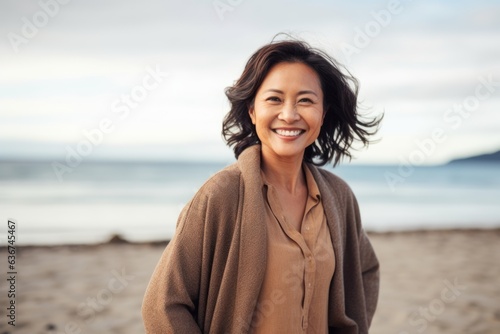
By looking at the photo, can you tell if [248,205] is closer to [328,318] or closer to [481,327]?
[328,318]

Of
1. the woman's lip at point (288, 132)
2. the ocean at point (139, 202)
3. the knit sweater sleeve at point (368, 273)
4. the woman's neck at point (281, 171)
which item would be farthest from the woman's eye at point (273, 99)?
the ocean at point (139, 202)

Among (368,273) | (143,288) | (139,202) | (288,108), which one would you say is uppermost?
(288,108)

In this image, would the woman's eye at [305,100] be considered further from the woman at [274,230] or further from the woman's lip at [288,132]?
the woman's lip at [288,132]

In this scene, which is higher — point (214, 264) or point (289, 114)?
point (289, 114)

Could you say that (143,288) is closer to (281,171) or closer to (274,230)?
(281,171)

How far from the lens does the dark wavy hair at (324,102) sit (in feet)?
7.34

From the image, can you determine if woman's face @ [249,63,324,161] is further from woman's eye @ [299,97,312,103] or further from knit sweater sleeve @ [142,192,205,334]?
knit sweater sleeve @ [142,192,205,334]

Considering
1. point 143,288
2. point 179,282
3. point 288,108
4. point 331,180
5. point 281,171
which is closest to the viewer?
point 179,282

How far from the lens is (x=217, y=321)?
202 centimetres

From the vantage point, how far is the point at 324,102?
2.39m

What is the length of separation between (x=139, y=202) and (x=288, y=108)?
49.6 feet

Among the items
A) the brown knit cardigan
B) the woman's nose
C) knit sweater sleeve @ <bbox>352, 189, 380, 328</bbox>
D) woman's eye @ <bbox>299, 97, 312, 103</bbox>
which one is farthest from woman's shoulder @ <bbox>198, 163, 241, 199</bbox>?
knit sweater sleeve @ <bbox>352, 189, 380, 328</bbox>

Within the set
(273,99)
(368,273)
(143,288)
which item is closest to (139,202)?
(143,288)

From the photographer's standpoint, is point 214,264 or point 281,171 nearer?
point 214,264
